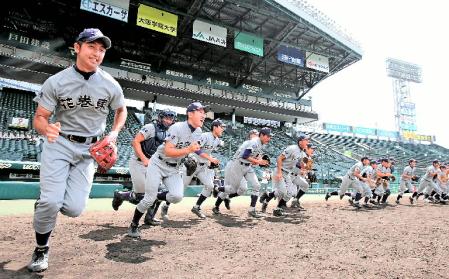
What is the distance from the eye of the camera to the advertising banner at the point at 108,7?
1795 centimetres

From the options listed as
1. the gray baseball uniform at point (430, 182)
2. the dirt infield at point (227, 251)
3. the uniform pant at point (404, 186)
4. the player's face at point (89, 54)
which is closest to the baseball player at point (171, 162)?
the dirt infield at point (227, 251)

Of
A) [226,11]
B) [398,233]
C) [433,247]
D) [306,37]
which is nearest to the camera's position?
[433,247]

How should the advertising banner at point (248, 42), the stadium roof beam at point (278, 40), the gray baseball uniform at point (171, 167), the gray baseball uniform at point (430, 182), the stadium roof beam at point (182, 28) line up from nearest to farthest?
the gray baseball uniform at point (171, 167)
the gray baseball uniform at point (430, 182)
the stadium roof beam at point (182, 28)
the advertising banner at point (248, 42)
the stadium roof beam at point (278, 40)

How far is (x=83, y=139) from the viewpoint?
122 inches

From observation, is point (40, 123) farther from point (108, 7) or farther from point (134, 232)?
point (108, 7)

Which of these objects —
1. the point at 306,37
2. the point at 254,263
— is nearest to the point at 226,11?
the point at 306,37

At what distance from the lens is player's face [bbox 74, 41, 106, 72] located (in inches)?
116

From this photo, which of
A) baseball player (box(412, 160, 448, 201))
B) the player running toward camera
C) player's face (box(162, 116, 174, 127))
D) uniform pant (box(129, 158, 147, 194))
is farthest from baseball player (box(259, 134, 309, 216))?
baseball player (box(412, 160, 448, 201))

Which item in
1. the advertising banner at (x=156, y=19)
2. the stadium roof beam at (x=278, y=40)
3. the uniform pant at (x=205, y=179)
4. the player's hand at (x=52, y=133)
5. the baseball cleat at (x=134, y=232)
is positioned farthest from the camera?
the stadium roof beam at (x=278, y=40)

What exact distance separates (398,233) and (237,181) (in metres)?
3.64

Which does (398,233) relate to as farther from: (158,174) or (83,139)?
(83,139)

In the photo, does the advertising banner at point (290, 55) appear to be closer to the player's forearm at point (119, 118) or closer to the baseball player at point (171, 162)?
the baseball player at point (171, 162)

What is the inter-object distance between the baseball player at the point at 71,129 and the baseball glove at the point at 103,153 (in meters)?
0.08

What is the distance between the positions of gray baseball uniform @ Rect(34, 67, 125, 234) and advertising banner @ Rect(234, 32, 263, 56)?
2126cm
